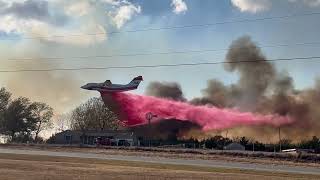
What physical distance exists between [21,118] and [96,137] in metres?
36.6

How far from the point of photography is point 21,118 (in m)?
161

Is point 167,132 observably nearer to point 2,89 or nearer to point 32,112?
point 32,112

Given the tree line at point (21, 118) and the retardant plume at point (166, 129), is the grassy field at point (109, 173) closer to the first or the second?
the retardant plume at point (166, 129)

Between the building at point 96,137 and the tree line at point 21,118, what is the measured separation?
33.1 ft

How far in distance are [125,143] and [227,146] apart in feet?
98.0

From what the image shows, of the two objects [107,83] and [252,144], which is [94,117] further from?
[252,144]

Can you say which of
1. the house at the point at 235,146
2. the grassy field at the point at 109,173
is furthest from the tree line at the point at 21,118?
the grassy field at the point at 109,173

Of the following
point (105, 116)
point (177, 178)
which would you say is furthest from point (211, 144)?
point (177, 178)

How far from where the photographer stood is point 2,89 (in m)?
170

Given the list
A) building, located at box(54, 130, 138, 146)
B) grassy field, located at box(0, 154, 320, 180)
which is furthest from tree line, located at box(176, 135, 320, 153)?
grassy field, located at box(0, 154, 320, 180)

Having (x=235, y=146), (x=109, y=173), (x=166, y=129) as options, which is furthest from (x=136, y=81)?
(x=109, y=173)

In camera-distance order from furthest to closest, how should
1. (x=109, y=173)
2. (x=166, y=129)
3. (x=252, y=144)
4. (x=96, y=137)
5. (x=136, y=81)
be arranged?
(x=96, y=137), (x=166, y=129), (x=136, y=81), (x=252, y=144), (x=109, y=173)

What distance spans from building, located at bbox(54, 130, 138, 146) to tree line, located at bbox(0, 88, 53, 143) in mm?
10100

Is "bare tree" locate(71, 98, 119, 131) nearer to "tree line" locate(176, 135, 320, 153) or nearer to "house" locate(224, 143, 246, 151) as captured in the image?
"tree line" locate(176, 135, 320, 153)
